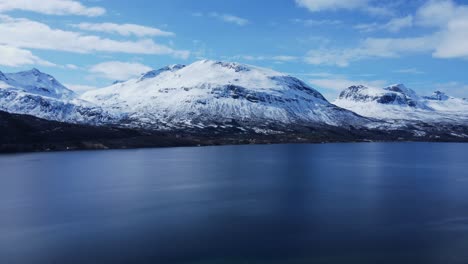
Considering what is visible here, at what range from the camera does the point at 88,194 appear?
69.9m

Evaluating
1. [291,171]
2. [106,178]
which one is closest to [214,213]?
[106,178]

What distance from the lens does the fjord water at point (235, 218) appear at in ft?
118

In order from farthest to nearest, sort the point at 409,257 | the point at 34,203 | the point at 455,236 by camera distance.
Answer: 1. the point at 34,203
2. the point at 455,236
3. the point at 409,257

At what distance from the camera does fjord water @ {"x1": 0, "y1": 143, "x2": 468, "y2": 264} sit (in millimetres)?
36031

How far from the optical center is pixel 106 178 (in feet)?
296

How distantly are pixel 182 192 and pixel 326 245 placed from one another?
1448 inches

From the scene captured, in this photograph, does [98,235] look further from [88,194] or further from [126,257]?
[88,194]

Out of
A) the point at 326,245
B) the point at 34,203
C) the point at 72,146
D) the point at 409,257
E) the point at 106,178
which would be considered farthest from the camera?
the point at 72,146

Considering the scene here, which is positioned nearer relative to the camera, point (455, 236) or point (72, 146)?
point (455, 236)

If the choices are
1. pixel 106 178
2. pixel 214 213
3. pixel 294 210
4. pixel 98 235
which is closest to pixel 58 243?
pixel 98 235

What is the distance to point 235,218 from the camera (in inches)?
1953

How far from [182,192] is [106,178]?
85.9 feet

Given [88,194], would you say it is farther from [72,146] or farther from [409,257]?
[72,146]

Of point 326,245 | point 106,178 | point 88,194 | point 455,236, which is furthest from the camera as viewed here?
point 106,178
